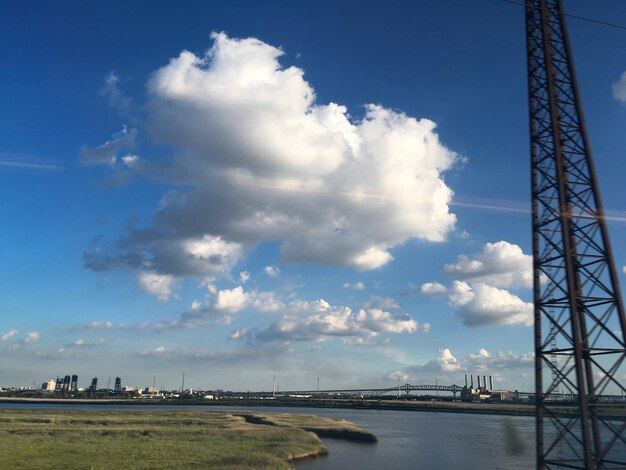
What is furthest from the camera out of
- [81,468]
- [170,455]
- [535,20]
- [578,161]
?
[170,455]

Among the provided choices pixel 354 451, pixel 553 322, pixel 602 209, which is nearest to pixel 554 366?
pixel 553 322

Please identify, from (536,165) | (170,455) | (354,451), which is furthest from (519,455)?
(536,165)

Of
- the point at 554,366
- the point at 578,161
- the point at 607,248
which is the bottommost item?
the point at 554,366

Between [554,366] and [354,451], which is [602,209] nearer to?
[554,366]

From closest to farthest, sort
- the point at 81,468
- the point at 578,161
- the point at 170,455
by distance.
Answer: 1. the point at 578,161
2. the point at 81,468
3. the point at 170,455

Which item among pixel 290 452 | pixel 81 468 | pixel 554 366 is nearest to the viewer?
pixel 554 366

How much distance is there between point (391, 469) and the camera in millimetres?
52906

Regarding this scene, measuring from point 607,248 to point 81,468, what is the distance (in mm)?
43788

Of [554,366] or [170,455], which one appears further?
[170,455]

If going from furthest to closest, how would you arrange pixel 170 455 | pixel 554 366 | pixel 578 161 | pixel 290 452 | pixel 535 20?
pixel 290 452, pixel 170 455, pixel 535 20, pixel 578 161, pixel 554 366

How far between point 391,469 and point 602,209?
3633 centimetres

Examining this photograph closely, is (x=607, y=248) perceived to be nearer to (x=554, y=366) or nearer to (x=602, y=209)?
(x=602, y=209)

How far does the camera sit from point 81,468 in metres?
42.4

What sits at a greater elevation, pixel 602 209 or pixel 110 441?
pixel 602 209
